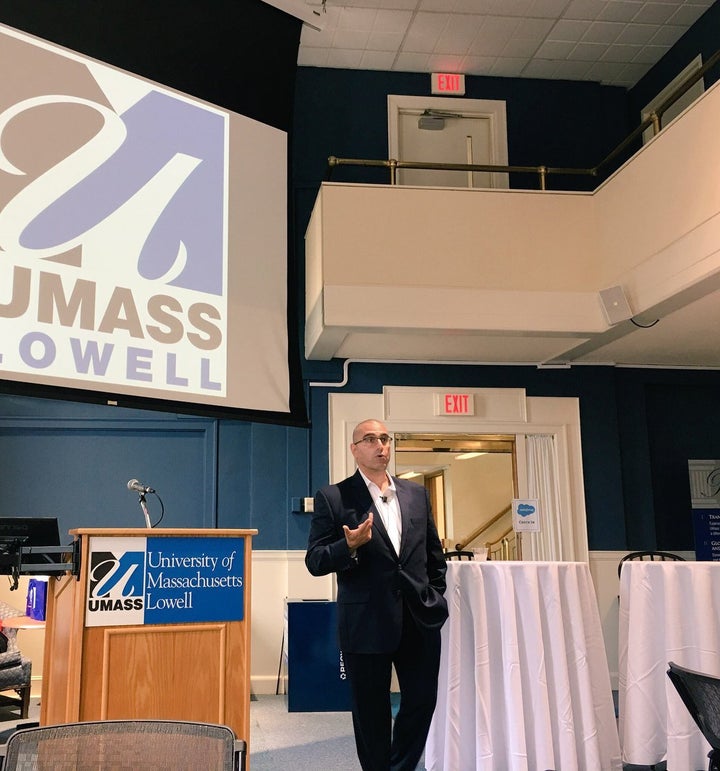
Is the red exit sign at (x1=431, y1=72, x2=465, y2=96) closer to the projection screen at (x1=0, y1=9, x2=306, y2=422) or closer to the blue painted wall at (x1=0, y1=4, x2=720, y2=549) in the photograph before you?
the blue painted wall at (x1=0, y1=4, x2=720, y2=549)

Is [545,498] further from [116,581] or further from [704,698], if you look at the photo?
[704,698]

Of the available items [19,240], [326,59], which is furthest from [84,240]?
[326,59]

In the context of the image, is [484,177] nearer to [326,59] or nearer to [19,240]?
[326,59]

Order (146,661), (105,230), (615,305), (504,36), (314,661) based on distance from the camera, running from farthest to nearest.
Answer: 1. (504,36)
2. (615,305)
3. (314,661)
4. (105,230)
5. (146,661)

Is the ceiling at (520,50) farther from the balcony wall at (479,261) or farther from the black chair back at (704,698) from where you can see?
the black chair back at (704,698)

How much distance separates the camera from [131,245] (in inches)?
130

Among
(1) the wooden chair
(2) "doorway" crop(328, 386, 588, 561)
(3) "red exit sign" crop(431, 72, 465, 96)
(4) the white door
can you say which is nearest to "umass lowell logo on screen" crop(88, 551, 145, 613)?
(1) the wooden chair

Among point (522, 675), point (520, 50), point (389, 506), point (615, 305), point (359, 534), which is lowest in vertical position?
point (522, 675)

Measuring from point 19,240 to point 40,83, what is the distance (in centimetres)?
71

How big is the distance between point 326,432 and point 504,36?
393cm

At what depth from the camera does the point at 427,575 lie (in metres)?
3.44

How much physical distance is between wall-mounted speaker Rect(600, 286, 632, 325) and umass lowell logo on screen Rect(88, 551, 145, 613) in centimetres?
416

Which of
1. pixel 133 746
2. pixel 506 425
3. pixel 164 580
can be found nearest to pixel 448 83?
pixel 506 425

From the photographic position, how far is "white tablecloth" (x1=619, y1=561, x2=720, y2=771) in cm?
363
